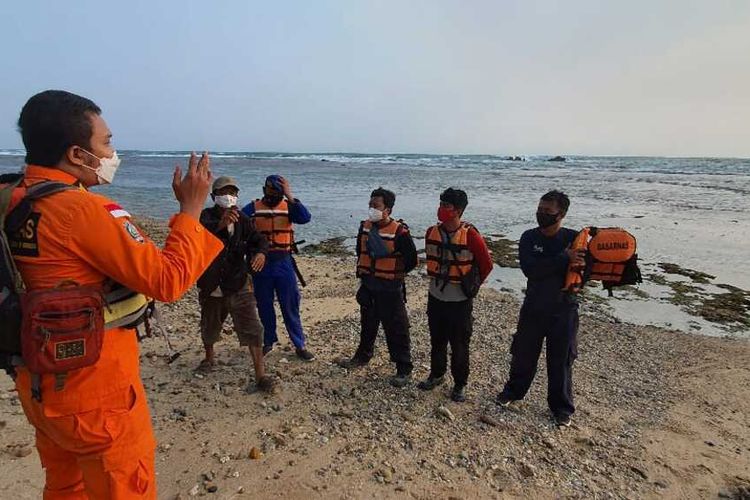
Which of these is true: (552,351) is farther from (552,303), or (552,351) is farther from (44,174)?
(44,174)

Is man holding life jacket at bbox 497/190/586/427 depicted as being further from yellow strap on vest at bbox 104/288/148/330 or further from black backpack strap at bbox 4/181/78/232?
black backpack strap at bbox 4/181/78/232

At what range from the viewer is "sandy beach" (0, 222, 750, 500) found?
3963 millimetres

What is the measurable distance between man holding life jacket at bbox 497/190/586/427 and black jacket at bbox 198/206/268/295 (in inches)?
120

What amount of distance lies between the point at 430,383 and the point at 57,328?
439cm

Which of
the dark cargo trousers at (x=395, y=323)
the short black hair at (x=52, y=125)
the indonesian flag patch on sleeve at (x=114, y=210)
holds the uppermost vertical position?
the short black hair at (x=52, y=125)

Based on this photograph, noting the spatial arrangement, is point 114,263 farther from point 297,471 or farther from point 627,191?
point 627,191

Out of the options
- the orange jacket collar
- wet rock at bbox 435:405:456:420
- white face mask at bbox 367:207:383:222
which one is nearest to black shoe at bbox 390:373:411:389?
wet rock at bbox 435:405:456:420

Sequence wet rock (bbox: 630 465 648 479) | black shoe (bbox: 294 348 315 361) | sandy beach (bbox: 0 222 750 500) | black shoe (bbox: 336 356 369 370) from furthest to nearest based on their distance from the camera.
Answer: black shoe (bbox: 294 348 315 361), black shoe (bbox: 336 356 369 370), wet rock (bbox: 630 465 648 479), sandy beach (bbox: 0 222 750 500)

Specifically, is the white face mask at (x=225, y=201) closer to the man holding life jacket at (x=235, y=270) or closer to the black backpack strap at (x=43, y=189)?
the man holding life jacket at (x=235, y=270)

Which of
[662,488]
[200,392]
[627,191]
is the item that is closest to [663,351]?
[662,488]

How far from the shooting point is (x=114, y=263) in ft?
6.31

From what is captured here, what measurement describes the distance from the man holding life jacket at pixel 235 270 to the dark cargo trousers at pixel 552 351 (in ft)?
9.11

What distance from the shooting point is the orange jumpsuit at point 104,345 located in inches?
74.5

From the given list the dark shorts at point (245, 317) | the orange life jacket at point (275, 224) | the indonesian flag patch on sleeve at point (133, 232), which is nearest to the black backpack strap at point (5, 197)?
the indonesian flag patch on sleeve at point (133, 232)
